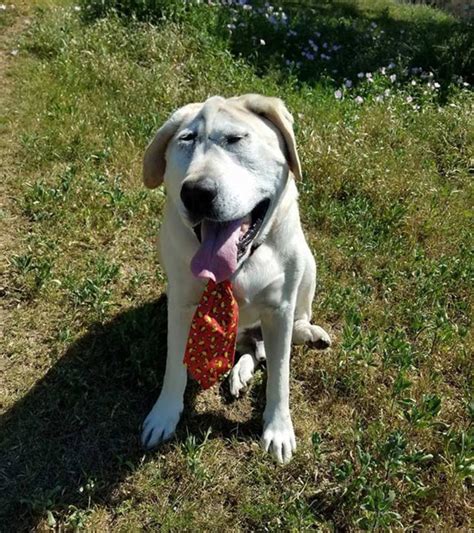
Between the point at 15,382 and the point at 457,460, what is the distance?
207cm

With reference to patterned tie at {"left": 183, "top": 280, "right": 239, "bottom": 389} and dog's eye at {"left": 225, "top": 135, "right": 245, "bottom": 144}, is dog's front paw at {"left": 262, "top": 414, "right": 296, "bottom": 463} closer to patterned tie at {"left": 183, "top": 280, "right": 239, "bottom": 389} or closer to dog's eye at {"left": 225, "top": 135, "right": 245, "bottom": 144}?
patterned tie at {"left": 183, "top": 280, "right": 239, "bottom": 389}

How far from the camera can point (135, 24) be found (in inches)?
256

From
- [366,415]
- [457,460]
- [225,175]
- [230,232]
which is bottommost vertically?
[366,415]

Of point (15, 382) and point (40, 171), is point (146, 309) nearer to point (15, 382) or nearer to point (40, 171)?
point (15, 382)

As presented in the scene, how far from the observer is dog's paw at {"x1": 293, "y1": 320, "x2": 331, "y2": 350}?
10.8 ft

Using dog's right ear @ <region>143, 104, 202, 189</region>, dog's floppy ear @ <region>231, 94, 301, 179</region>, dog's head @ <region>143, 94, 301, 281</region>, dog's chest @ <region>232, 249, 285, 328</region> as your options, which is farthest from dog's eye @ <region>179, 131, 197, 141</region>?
dog's chest @ <region>232, 249, 285, 328</region>

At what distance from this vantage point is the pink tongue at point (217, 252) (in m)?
2.37

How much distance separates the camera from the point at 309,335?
3279 mm

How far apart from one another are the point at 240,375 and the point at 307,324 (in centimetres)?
45

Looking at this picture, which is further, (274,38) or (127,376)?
(274,38)

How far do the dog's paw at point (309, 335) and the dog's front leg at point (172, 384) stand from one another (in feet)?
2.25

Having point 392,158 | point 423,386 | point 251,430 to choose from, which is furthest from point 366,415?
point 392,158

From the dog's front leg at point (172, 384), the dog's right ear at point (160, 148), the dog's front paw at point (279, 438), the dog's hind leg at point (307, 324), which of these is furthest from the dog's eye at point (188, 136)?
the dog's front paw at point (279, 438)

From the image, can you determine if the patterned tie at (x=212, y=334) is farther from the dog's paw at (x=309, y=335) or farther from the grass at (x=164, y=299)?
the dog's paw at (x=309, y=335)
